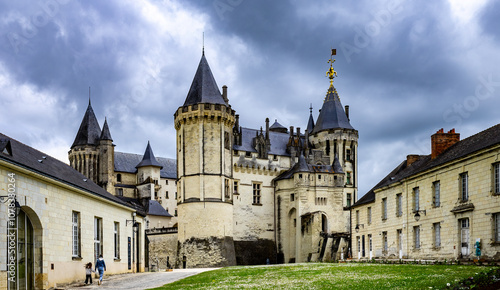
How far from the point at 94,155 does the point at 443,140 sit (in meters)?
57.3

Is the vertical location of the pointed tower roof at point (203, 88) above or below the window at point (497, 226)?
above

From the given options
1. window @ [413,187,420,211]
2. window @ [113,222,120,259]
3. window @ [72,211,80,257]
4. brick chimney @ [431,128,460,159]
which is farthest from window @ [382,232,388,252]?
window @ [72,211,80,257]

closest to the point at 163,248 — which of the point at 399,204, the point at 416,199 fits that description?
the point at 399,204

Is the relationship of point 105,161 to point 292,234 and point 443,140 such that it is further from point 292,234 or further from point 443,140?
point 443,140

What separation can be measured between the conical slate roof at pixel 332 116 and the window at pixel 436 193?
4296 centimetres

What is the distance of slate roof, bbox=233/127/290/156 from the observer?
237ft

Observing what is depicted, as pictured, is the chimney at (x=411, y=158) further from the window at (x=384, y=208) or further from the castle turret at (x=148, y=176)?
the castle turret at (x=148, y=176)

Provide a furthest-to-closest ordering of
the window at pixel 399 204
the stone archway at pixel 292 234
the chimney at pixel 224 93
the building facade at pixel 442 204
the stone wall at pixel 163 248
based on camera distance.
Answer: the chimney at pixel 224 93, the stone archway at pixel 292 234, the stone wall at pixel 163 248, the window at pixel 399 204, the building facade at pixel 442 204

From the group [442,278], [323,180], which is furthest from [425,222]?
[323,180]

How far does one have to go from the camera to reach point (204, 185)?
2362 inches

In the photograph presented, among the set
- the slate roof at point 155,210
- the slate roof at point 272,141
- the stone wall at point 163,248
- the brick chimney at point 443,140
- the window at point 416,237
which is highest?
the slate roof at point 272,141

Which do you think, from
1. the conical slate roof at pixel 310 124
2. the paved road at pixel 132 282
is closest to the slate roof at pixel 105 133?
the conical slate roof at pixel 310 124

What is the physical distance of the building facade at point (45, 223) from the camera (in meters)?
18.9

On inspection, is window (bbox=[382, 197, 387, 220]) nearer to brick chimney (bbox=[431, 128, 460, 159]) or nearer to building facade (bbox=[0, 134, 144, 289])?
brick chimney (bbox=[431, 128, 460, 159])
